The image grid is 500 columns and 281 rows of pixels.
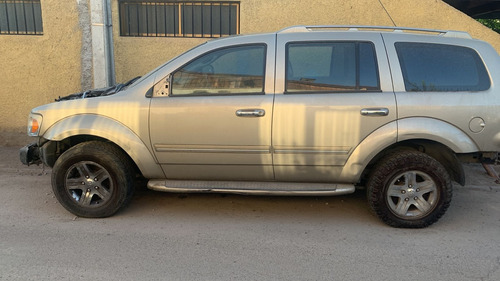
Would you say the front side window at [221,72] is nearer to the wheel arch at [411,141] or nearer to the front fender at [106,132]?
the front fender at [106,132]

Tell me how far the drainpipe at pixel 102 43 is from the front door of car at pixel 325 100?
4.08m

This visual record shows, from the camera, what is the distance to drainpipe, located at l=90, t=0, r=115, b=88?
6680 mm

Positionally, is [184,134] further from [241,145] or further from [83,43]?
[83,43]

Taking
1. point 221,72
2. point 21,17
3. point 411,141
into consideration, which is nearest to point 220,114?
point 221,72

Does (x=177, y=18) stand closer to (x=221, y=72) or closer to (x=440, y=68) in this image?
(x=221, y=72)

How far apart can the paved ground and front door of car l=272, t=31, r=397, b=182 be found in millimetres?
628

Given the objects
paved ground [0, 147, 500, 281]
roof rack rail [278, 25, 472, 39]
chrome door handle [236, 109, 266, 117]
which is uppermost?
roof rack rail [278, 25, 472, 39]

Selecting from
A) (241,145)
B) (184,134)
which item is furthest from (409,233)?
(184,134)

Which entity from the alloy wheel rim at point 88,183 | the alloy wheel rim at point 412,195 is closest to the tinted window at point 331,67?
the alloy wheel rim at point 412,195

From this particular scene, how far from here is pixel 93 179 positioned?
4.04 metres

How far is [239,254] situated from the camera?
11.1 feet

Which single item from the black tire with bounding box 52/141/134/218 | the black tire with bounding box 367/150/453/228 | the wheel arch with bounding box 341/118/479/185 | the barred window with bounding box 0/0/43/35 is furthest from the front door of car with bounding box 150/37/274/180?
the barred window with bounding box 0/0/43/35

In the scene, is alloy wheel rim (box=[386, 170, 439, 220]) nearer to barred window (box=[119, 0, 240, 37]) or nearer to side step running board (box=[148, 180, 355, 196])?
side step running board (box=[148, 180, 355, 196])

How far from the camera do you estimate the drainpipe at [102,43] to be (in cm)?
668
